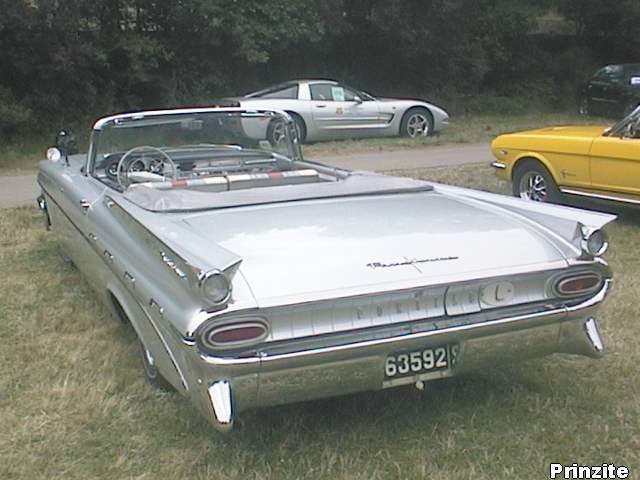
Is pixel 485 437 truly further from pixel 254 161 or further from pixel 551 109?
pixel 551 109

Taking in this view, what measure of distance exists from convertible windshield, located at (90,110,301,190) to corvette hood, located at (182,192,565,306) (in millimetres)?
1253

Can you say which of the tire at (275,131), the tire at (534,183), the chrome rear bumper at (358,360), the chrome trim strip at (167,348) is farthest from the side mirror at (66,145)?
the tire at (534,183)

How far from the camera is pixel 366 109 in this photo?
48.0ft

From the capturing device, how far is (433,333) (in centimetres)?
303

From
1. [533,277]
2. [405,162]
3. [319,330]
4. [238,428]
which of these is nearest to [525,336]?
[533,277]

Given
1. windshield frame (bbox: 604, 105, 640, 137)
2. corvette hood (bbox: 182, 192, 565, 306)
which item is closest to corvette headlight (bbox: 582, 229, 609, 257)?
corvette hood (bbox: 182, 192, 565, 306)

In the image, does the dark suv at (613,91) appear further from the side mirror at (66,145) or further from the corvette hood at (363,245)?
the corvette hood at (363,245)

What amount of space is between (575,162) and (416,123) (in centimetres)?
795

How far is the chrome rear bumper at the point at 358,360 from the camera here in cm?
282

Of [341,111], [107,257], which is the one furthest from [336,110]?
[107,257]

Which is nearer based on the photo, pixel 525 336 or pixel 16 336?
pixel 525 336

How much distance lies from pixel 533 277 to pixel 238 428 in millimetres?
1436

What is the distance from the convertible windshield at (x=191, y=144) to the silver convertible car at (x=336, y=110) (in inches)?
333

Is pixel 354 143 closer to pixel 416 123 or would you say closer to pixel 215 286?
pixel 416 123
